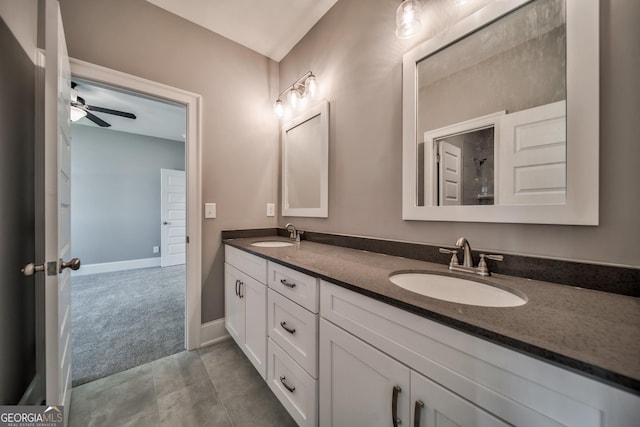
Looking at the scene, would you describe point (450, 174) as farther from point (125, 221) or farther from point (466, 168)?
point (125, 221)

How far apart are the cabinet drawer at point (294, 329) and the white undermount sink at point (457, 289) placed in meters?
0.41

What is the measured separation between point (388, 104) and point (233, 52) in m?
1.52

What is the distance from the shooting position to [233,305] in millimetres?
1728

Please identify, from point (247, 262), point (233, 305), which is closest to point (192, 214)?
point (247, 262)

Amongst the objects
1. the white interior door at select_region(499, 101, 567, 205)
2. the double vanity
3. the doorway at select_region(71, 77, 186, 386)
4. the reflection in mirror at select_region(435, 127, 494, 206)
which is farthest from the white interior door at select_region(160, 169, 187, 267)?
the white interior door at select_region(499, 101, 567, 205)

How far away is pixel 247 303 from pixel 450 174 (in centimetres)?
140

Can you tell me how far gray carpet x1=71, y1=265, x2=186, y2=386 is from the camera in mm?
1623

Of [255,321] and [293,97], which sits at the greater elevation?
[293,97]

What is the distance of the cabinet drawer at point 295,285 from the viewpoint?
0.96 metres

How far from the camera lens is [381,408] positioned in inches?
27.9

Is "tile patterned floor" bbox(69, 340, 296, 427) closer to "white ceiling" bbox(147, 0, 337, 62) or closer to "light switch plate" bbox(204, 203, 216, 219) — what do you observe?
"light switch plate" bbox(204, 203, 216, 219)

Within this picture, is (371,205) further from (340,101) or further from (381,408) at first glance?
(381,408)

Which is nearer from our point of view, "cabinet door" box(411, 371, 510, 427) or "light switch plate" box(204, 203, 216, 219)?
"cabinet door" box(411, 371, 510, 427)

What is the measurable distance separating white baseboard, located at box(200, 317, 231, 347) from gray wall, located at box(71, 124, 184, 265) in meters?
3.31
